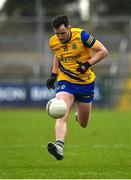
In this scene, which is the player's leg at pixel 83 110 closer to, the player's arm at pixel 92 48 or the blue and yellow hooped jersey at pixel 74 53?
the blue and yellow hooped jersey at pixel 74 53

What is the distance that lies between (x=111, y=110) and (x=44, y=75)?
3.23m

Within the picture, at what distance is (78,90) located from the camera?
35.1 feet

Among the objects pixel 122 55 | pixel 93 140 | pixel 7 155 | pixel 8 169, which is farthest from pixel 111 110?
pixel 8 169

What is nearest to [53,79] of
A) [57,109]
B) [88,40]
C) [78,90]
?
[78,90]

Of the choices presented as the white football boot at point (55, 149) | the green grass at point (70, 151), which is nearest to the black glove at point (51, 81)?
the green grass at point (70, 151)

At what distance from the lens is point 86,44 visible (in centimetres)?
1061

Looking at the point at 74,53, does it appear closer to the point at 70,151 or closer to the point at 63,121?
the point at 63,121

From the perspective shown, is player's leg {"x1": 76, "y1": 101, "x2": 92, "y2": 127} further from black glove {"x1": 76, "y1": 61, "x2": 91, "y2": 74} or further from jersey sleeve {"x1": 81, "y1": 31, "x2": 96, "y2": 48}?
jersey sleeve {"x1": 81, "y1": 31, "x2": 96, "y2": 48}

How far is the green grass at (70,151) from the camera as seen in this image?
9219 millimetres

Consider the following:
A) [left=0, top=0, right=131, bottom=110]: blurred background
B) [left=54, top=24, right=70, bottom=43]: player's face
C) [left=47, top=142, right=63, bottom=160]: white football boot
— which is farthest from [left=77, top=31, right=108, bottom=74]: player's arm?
[left=0, top=0, right=131, bottom=110]: blurred background

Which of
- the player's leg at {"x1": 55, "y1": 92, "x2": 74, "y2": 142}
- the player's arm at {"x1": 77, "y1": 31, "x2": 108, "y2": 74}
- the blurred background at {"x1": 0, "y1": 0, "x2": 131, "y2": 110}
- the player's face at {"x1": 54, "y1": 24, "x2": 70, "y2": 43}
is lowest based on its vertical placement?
the blurred background at {"x1": 0, "y1": 0, "x2": 131, "y2": 110}

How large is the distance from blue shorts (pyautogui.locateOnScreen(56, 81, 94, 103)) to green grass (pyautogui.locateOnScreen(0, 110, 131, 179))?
0.98 metres

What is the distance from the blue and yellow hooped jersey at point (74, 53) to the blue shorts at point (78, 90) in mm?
63

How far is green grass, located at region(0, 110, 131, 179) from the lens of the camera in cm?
922
